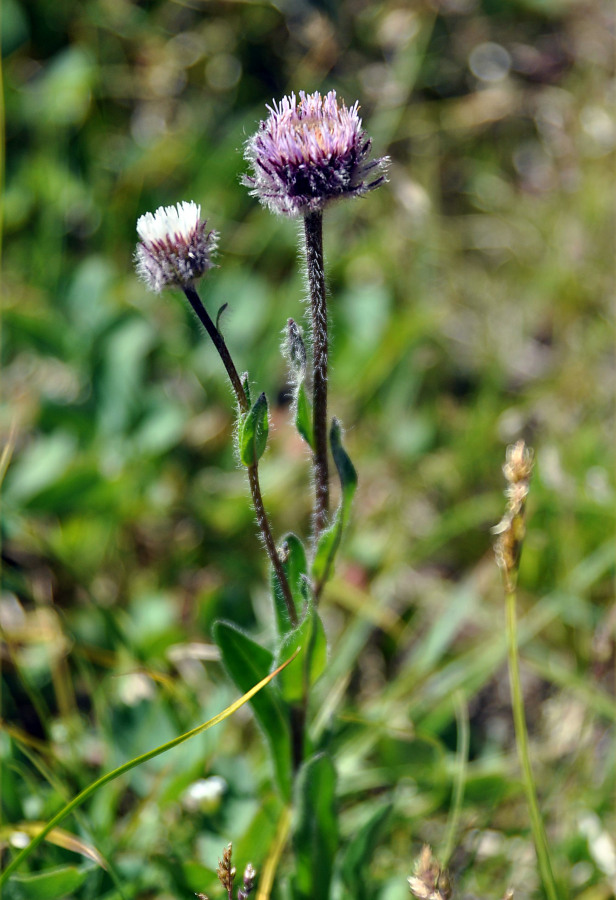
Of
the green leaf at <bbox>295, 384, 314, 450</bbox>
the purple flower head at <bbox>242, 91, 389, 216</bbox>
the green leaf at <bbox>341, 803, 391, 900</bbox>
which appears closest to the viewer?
the purple flower head at <bbox>242, 91, 389, 216</bbox>

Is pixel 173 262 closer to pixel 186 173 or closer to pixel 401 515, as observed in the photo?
pixel 401 515

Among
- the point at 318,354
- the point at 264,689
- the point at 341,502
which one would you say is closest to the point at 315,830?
the point at 264,689

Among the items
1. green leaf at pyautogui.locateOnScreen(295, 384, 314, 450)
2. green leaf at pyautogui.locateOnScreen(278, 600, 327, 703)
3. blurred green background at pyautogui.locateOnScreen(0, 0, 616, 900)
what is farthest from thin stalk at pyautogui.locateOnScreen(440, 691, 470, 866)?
green leaf at pyautogui.locateOnScreen(295, 384, 314, 450)

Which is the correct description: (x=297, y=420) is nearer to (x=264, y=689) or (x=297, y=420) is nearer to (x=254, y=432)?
(x=254, y=432)

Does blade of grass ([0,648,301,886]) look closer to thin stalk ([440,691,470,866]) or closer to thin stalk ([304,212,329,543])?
thin stalk ([304,212,329,543])

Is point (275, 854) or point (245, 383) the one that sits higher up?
point (245, 383)

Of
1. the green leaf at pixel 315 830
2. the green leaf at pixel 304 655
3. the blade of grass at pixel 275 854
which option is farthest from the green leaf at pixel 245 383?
the blade of grass at pixel 275 854
